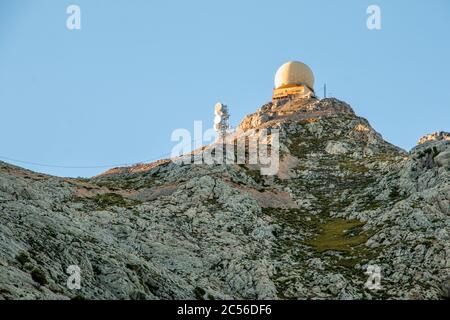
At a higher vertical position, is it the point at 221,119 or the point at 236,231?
the point at 221,119

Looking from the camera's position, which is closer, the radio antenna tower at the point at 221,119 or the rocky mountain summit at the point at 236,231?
the rocky mountain summit at the point at 236,231

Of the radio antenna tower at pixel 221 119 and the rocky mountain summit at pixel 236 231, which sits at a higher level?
the radio antenna tower at pixel 221 119

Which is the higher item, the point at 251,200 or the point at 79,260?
the point at 251,200

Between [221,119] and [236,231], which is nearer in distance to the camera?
[236,231]

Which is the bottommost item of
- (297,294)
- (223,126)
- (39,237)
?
(297,294)

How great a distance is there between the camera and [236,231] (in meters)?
80.4

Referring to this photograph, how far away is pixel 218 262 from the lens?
232ft

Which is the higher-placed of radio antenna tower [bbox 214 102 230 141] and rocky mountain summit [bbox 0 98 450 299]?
radio antenna tower [bbox 214 102 230 141]

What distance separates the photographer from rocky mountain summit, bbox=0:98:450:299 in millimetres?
52875

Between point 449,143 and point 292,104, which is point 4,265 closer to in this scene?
point 449,143

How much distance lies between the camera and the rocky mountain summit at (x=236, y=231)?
5288 centimetres

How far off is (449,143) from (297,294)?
4565 centimetres

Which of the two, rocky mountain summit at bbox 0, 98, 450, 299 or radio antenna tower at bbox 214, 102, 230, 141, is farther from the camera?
radio antenna tower at bbox 214, 102, 230, 141
